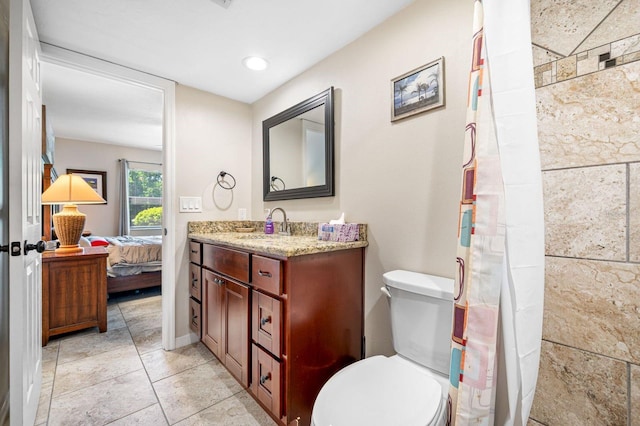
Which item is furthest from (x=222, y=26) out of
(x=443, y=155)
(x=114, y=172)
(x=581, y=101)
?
(x=114, y=172)

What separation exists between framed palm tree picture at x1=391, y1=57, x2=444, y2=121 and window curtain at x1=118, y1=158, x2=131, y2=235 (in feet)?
18.5

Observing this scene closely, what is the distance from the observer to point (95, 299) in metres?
2.51

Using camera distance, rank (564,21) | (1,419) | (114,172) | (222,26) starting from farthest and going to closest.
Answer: (114,172) < (222,26) < (1,419) < (564,21)

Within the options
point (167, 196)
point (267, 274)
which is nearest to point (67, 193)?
point (167, 196)

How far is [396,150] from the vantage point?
1485 millimetres

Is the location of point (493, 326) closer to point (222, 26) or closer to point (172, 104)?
point (222, 26)

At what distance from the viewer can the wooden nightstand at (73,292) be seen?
229 centimetres

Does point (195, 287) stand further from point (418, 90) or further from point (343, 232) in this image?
point (418, 90)

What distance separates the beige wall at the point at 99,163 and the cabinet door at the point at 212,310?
4.56m

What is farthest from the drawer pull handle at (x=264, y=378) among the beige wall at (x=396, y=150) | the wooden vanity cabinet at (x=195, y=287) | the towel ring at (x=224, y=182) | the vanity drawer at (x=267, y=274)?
the towel ring at (x=224, y=182)

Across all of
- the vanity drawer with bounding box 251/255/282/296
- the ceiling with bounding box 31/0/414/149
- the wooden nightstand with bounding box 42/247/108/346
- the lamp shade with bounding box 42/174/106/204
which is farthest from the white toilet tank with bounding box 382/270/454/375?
the lamp shade with bounding box 42/174/106/204

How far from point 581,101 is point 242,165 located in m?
2.30

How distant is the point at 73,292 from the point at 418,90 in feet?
10.2

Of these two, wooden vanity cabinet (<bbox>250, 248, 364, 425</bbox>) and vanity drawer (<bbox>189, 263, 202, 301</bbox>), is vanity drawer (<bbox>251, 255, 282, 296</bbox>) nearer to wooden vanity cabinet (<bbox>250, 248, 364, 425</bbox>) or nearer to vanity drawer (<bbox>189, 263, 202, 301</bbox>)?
wooden vanity cabinet (<bbox>250, 248, 364, 425</bbox>)
